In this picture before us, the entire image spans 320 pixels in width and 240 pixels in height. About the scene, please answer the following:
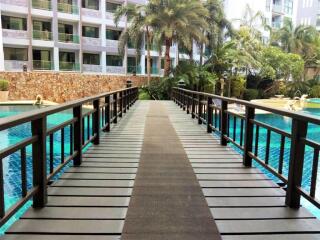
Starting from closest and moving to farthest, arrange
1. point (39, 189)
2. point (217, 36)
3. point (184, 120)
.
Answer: point (39, 189)
point (184, 120)
point (217, 36)

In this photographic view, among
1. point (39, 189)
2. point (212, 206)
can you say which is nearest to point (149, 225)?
point (212, 206)

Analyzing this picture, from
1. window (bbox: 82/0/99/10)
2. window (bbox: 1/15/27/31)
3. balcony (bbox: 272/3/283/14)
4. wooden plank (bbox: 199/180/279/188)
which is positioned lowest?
wooden plank (bbox: 199/180/279/188)

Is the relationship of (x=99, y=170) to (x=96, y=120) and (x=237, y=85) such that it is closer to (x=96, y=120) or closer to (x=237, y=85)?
(x=96, y=120)

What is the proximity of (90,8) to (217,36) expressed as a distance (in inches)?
492

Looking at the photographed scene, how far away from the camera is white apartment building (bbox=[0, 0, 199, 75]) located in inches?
992

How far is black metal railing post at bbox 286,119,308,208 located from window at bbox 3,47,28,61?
26.9 metres

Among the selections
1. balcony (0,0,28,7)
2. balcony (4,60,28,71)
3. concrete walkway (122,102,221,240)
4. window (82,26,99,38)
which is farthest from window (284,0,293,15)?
concrete walkway (122,102,221,240)

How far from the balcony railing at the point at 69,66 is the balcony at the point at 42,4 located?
4.59 m

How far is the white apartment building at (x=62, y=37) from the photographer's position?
25203mm

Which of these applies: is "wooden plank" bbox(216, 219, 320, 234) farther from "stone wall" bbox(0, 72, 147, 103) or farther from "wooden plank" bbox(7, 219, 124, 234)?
"stone wall" bbox(0, 72, 147, 103)

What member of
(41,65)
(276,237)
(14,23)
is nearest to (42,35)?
(14,23)

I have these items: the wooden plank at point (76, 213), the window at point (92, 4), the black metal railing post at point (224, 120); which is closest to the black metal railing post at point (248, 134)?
the black metal railing post at point (224, 120)

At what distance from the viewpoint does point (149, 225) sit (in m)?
2.69

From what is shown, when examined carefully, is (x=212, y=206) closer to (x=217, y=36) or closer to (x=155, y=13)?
(x=155, y=13)
